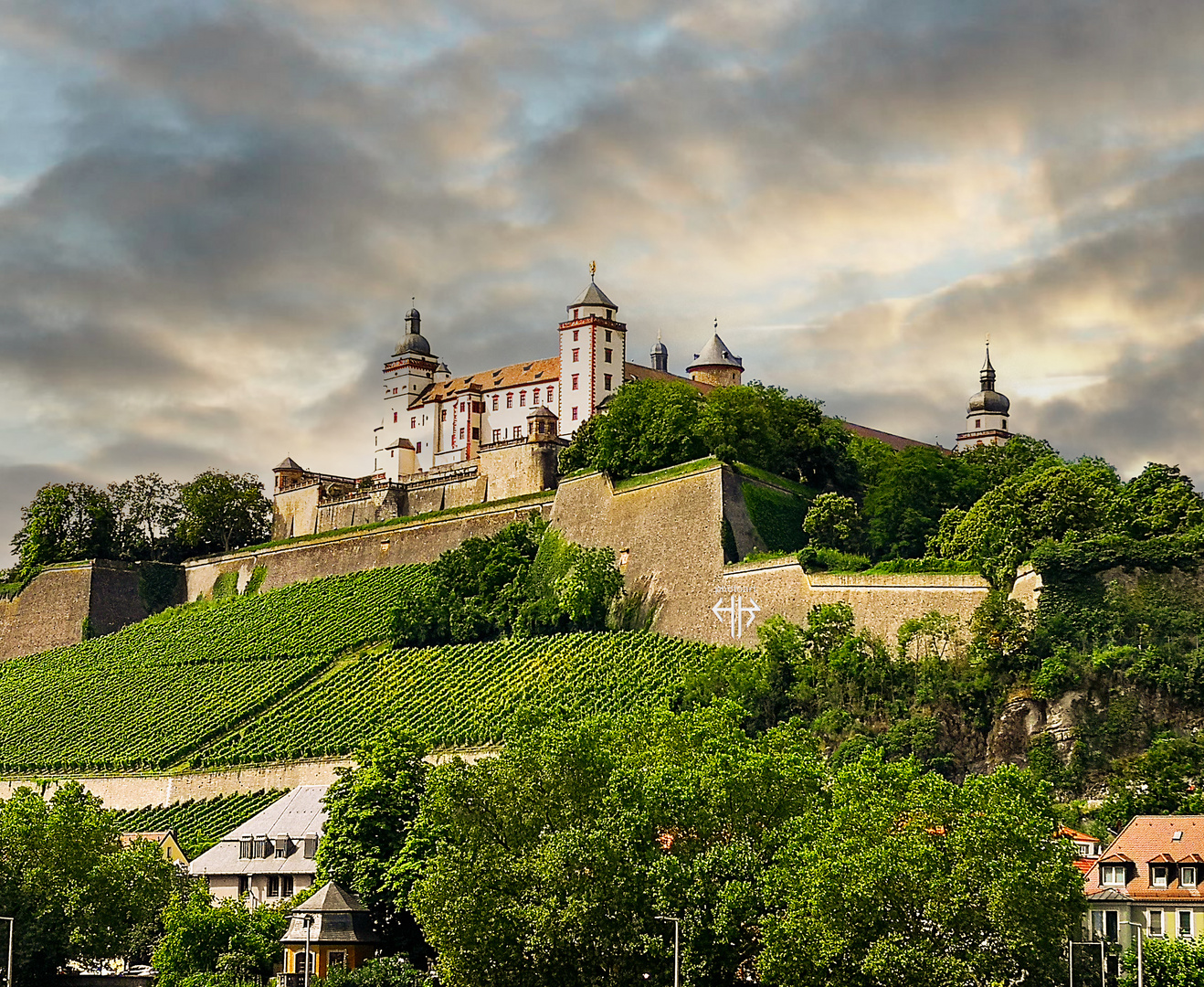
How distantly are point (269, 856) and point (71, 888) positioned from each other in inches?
→ 251

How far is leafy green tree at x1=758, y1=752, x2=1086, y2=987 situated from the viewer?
37.7 m

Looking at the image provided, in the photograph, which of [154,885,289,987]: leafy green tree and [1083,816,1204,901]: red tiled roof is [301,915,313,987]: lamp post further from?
[1083,816,1204,901]: red tiled roof

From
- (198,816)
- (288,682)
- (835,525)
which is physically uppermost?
(835,525)

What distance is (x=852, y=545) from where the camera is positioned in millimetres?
71250

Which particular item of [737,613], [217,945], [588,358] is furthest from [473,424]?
[217,945]

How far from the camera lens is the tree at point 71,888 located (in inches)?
1924

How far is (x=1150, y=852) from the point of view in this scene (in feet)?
144

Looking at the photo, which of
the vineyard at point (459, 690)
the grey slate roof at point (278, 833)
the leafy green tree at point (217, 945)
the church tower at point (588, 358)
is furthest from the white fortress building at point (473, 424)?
the leafy green tree at point (217, 945)

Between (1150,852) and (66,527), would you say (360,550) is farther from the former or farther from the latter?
(1150,852)

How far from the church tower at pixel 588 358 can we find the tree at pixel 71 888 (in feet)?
127

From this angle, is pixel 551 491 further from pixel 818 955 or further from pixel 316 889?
pixel 818 955

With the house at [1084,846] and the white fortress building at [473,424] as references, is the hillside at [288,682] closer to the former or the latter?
the white fortress building at [473,424]

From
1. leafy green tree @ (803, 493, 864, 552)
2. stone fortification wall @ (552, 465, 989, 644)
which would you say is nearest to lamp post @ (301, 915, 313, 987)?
stone fortification wall @ (552, 465, 989, 644)

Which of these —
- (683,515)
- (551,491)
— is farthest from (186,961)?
(551,491)
